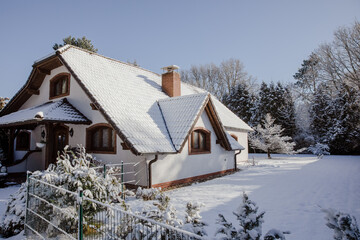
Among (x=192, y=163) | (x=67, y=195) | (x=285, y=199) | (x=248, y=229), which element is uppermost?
(x=248, y=229)

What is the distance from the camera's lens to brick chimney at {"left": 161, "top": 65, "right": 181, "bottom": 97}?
14.1 meters

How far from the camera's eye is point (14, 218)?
5.01 m

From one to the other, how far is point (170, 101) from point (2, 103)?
62.5 feet

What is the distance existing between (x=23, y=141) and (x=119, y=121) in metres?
10.1

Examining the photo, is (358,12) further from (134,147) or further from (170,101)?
(134,147)

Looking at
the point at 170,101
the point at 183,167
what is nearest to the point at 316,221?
the point at 183,167

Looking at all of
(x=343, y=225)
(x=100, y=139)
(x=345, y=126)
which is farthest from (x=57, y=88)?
(x=345, y=126)

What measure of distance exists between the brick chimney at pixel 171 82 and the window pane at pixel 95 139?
564cm

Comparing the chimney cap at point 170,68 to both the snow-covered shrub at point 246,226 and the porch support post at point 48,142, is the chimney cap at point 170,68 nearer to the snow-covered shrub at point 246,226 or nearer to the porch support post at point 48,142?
the porch support post at point 48,142

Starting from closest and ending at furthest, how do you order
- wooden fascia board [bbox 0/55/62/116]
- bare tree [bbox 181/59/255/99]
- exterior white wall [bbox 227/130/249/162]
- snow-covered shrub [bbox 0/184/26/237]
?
1. snow-covered shrub [bbox 0/184/26/237]
2. wooden fascia board [bbox 0/55/62/116]
3. exterior white wall [bbox 227/130/249/162]
4. bare tree [bbox 181/59/255/99]

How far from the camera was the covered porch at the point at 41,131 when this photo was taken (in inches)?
366

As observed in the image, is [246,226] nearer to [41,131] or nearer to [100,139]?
[100,139]

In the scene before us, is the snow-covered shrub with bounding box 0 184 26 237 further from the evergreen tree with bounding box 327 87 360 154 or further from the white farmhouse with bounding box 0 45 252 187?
the evergreen tree with bounding box 327 87 360 154

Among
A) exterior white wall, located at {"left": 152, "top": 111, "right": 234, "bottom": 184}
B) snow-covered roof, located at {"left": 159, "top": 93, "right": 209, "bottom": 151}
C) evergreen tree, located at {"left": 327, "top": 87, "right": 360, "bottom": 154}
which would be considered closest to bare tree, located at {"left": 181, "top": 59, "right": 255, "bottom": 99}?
evergreen tree, located at {"left": 327, "top": 87, "right": 360, "bottom": 154}
